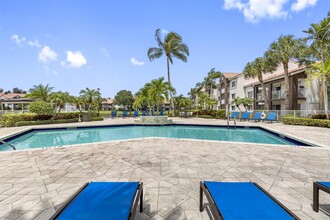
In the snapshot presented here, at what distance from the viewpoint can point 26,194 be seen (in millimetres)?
2898

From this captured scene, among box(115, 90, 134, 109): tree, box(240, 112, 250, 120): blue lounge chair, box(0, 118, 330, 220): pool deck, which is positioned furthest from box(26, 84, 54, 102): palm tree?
box(115, 90, 134, 109): tree

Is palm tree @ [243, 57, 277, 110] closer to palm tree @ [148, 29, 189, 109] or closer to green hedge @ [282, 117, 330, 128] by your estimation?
green hedge @ [282, 117, 330, 128]

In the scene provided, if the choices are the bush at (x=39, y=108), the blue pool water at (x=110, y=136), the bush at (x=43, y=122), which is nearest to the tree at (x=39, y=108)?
the bush at (x=39, y=108)

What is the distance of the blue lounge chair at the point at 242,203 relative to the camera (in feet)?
5.73

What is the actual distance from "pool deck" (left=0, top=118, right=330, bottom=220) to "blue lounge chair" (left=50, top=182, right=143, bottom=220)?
1.62 feet

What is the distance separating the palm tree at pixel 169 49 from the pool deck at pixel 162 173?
20.4 meters

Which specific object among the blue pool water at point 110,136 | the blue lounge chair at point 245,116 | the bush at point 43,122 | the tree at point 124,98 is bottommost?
the blue pool water at point 110,136

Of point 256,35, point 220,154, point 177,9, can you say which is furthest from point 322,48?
point 220,154

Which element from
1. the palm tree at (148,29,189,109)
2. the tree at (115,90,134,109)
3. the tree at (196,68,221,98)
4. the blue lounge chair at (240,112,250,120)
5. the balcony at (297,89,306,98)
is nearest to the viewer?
the blue lounge chair at (240,112,250,120)

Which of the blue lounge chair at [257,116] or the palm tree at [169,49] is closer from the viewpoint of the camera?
the blue lounge chair at [257,116]

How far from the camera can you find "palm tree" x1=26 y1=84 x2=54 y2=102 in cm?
2112

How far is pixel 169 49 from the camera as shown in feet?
80.8

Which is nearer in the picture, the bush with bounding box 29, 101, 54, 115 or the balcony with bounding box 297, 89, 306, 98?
the bush with bounding box 29, 101, 54, 115

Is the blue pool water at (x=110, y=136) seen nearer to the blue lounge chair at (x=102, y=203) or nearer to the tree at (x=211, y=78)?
the blue lounge chair at (x=102, y=203)
